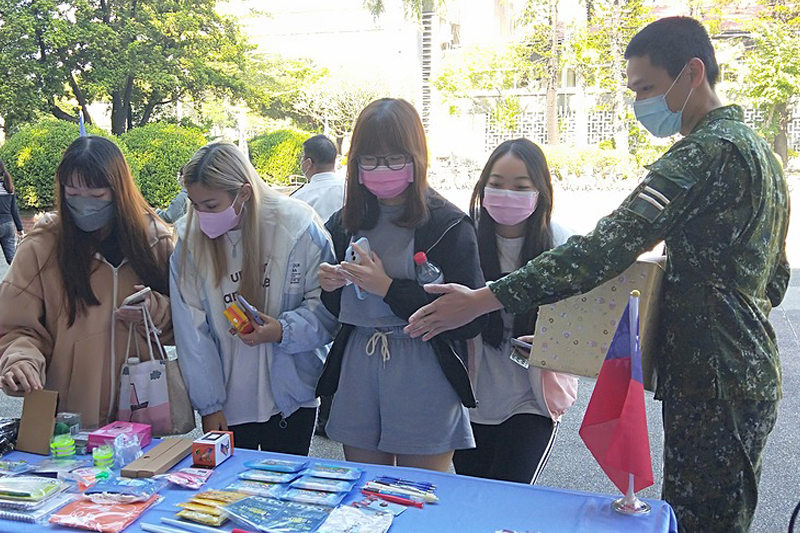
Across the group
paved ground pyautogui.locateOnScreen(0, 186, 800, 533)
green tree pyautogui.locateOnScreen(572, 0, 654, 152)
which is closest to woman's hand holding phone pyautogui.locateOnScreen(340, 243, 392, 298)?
paved ground pyautogui.locateOnScreen(0, 186, 800, 533)

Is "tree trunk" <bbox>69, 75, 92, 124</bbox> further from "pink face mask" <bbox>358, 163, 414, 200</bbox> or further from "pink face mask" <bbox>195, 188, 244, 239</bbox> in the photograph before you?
"pink face mask" <bbox>358, 163, 414, 200</bbox>

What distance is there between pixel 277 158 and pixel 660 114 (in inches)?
534

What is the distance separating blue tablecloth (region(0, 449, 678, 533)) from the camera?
5.25 feet

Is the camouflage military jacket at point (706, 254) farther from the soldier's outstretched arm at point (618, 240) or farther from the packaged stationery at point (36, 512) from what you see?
the packaged stationery at point (36, 512)

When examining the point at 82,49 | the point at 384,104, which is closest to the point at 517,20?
the point at 82,49

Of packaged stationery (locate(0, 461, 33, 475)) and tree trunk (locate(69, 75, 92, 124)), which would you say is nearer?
packaged stationery (locate(0, 461, 33, 475))

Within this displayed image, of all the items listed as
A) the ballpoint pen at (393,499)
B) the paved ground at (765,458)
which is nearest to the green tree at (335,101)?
the paved ground at (765,458)

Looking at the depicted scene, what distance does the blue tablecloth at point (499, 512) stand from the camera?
160 cm

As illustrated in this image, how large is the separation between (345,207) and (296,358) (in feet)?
1.67

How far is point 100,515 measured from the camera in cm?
166

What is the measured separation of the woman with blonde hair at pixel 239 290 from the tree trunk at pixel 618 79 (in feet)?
57.7

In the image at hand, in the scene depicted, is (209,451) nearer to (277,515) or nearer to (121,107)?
(277,515)

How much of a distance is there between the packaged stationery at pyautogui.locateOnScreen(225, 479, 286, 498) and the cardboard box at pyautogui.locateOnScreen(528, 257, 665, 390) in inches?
28.3

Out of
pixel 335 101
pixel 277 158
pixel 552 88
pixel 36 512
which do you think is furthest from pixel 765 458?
pixel 335 101
